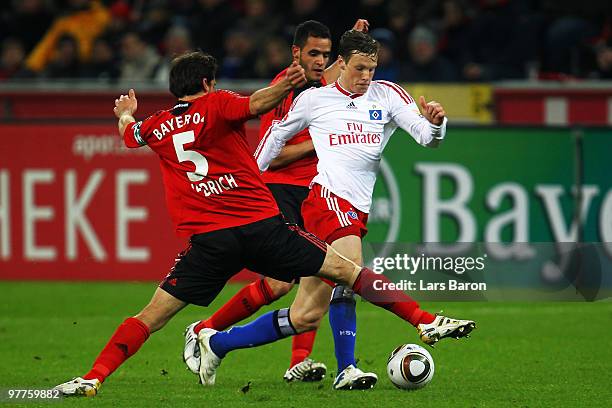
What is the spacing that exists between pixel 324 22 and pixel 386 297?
9579 mm

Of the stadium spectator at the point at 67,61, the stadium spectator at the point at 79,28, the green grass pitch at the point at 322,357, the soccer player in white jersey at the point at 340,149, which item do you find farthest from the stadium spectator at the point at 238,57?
the soccer player in white jersey at the point at 340,149

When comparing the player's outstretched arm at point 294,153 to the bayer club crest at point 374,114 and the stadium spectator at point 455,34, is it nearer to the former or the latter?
the bayer club crest at point 374,114

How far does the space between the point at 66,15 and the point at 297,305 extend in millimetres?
11547

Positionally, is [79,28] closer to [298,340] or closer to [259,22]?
[259,22]

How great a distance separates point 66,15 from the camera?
18859 mm

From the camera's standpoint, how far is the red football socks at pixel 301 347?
8695 mm

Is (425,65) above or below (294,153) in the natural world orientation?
above

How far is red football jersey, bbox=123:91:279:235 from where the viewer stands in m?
7.66

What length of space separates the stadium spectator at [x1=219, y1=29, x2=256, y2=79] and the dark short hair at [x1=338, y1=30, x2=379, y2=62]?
8.46 m

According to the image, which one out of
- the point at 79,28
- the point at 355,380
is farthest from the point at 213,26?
the point at 355,380

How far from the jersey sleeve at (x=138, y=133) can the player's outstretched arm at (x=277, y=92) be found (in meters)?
0.74

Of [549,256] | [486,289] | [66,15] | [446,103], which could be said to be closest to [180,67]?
[486,289]

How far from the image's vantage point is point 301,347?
28.7 feet

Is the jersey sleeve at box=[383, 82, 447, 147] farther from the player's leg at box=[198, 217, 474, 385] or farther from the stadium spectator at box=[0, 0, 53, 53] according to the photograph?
the stadium spectator at box=[0, 0, 53, 53]
